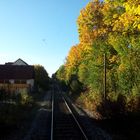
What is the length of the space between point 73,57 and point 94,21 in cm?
2489

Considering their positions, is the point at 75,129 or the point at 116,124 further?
the point at 116,124

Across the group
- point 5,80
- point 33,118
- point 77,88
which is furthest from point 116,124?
point 5,80

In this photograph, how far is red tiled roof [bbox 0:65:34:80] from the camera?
70062 millimetres

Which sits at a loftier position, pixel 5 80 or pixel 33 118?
pixel 5 80

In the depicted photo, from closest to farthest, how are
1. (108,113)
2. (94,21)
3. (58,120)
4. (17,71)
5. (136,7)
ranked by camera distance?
(136,7) → (108,113) → (58,120) → (94,21) → (17,71)

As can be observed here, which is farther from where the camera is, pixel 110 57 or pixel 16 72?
pixel 16 72

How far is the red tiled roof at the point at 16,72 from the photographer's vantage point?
2758 inches

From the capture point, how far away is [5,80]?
2731 inches

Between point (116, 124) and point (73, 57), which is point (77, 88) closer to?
point (73, 57)

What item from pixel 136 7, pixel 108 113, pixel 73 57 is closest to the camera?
pixel 136 7

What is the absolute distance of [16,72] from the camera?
71125 mm

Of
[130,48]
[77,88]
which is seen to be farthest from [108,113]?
[77,88]

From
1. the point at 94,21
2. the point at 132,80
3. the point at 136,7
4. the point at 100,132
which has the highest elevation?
the point at 94,21

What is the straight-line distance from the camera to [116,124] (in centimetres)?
2223
